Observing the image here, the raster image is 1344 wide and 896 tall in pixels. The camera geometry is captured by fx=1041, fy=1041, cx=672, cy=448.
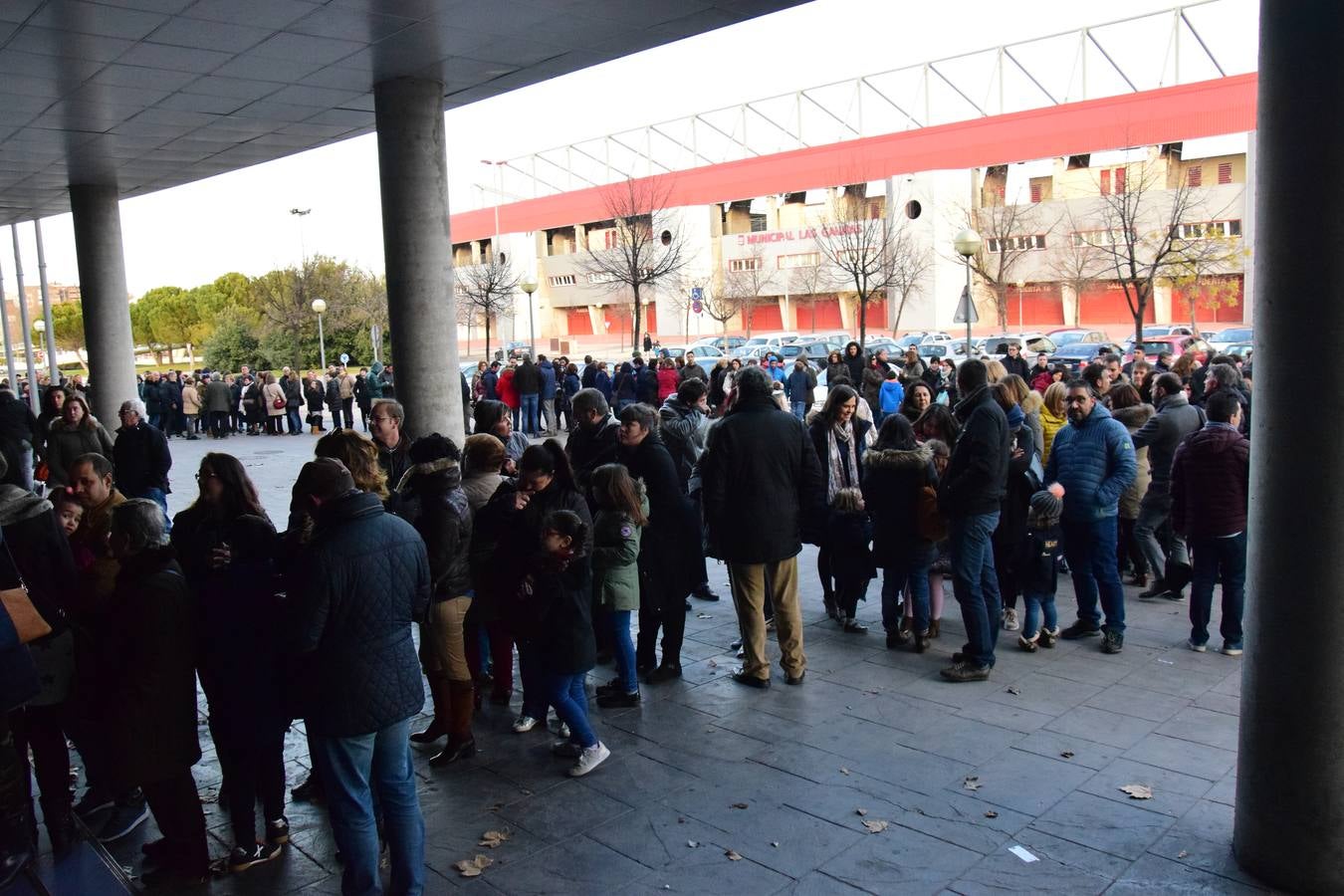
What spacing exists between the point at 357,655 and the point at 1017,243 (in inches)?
1747

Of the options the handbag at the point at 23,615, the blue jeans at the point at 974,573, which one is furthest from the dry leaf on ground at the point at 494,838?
the blue jeans at the point at 974,573

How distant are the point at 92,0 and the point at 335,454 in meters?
4.30

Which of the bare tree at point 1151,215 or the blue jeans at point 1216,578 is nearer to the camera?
the blue jeans at point 1216,578

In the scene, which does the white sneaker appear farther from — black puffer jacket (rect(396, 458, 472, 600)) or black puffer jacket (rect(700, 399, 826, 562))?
black puffer jacket (rect(700, 399, 826, 562))

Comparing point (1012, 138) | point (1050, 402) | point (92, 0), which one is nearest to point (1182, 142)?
point (1012, 138)

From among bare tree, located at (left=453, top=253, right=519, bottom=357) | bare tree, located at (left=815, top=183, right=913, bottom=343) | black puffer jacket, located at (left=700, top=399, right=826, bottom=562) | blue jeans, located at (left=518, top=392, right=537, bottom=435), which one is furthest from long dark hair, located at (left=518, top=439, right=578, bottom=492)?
bare tree, located at (left=453, top=253, right=519, bottom=357)

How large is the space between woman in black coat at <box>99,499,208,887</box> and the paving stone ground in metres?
0.67

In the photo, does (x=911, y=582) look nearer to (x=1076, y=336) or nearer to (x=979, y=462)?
(x=979, y=462)

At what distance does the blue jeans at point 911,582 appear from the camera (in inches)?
269

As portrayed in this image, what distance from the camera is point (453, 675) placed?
17.3ft

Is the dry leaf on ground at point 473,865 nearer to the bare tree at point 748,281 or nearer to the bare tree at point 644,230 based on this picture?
the bare tree at point 644,230

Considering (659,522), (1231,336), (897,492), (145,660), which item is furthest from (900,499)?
(1231,336)

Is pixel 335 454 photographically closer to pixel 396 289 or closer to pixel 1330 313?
pixel 1330 313

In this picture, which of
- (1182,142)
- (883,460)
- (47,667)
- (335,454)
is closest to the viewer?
(47,667)
